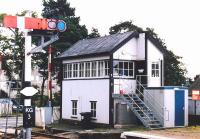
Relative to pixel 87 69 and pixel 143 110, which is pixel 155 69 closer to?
pixel 143 110

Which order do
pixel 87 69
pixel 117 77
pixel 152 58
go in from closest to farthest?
1. pixel 117 77
2. pixel 152 58
3. pixel 87 69

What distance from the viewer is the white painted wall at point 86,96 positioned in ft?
83.4

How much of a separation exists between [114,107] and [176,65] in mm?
28178

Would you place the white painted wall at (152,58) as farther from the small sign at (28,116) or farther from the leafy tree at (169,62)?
the leafy tree at (169,62)

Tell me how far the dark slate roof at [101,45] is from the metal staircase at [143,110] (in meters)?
2.75

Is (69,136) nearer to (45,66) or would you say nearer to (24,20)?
(24,20)

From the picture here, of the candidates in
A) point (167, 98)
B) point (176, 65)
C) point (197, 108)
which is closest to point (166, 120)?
point (167, 98)

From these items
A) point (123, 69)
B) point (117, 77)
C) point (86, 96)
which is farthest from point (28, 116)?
point (86, 96)

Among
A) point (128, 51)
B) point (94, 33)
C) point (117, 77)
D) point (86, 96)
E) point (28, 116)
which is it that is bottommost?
point (28, 116)

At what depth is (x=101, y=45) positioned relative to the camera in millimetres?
26906

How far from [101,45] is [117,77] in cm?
266

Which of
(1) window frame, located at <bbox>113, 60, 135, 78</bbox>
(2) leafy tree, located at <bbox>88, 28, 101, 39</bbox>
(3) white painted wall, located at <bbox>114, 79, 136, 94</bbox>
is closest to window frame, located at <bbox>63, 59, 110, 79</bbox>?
(1) window frame, located at <bbox>113, 60, 135, 78</bbox>

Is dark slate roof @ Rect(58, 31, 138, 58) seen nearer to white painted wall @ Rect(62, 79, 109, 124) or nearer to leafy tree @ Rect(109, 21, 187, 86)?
white painted wall @ Rect(62, 79, 109, 124)

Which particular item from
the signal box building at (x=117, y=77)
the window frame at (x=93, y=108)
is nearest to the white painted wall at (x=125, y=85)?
the signal box building at (x=117, y=77)
